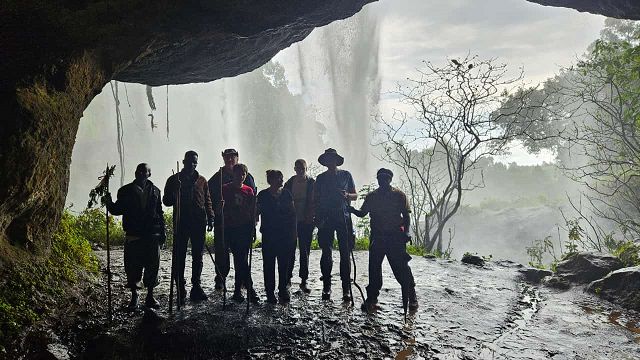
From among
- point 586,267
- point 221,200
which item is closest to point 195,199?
point 221,200

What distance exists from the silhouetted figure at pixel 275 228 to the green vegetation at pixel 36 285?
278 cm

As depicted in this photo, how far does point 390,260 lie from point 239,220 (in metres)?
2.39

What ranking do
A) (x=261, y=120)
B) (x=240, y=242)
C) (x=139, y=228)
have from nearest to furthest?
(x=139, y=228) < (x=240, y=242) < (x=261, y=120)

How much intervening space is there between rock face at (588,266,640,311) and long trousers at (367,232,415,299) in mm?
4015

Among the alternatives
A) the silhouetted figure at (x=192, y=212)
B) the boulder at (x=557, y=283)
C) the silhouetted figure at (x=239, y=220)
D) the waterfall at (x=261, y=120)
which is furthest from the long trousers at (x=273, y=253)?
the waterfall at (x=261, y=120)

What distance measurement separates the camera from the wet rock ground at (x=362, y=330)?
4168mm

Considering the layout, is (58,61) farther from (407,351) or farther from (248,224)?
(407,351)

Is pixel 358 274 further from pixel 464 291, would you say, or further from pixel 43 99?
pixel 43 99

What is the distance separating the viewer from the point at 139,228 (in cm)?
522

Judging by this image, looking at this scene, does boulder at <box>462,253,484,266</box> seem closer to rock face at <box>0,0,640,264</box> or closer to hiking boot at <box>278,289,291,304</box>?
rock face at <box>0,0,640,264</box>

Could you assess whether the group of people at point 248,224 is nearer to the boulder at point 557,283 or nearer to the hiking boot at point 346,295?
the hiking boot at point 346,295

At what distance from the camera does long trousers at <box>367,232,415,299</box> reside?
18.7 ft

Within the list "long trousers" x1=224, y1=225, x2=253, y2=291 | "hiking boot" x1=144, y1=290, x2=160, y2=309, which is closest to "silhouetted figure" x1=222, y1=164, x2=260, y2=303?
"long trousers" x1=224, y1=225, x2=253, y2=291

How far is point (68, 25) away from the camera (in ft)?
17.1
